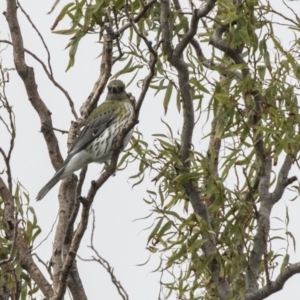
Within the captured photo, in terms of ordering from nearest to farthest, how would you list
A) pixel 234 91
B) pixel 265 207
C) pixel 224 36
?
pixel 234 91, pixel 265 207, pixel 224 36

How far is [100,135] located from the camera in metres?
6.23

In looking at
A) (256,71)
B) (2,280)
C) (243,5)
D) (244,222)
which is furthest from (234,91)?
(2,280)

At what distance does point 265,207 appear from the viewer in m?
4.63

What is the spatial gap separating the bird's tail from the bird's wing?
0.28 meters

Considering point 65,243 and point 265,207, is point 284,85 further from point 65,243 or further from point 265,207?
point 65,243

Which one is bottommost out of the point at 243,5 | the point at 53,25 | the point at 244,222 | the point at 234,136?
the point at 244,222

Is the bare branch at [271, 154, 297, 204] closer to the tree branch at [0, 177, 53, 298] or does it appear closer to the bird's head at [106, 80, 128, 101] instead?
the tree branch at [0, 177, 53, 298]

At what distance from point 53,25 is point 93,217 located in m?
0.98

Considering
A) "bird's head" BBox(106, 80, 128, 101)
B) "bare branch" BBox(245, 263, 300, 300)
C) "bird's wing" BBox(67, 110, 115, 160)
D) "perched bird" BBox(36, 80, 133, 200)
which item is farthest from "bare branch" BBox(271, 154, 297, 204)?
"bird's head" BBox(106, 80, 128, 101)

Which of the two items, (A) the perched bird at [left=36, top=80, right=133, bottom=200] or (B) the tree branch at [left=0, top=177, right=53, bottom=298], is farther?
(A) the perched bird at [left=36, top=80, right=133, bottom=200]

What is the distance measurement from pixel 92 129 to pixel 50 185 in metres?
0.84

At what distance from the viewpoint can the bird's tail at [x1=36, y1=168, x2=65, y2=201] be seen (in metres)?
5.20

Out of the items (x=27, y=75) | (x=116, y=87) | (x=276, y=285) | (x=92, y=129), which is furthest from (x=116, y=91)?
(x=276, y=285)

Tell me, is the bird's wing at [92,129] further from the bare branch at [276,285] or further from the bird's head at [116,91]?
the bare branch at [276,285]
